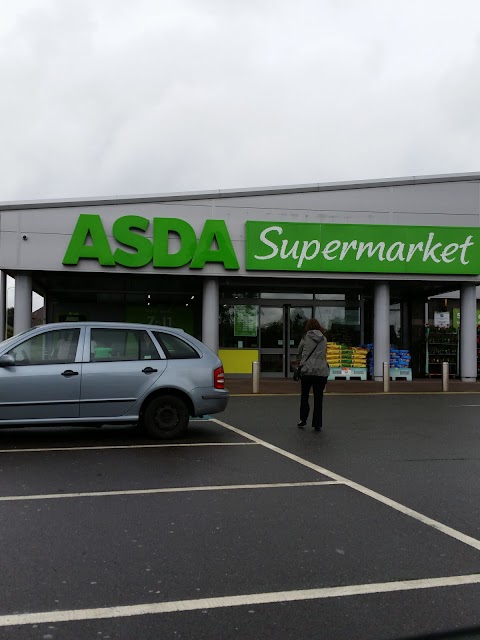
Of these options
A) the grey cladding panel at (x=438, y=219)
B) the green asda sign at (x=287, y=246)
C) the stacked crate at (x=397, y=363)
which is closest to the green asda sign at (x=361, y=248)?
the green asda sign at (x=287, y=246)

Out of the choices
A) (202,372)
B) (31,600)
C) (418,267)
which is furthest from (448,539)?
(418,267)

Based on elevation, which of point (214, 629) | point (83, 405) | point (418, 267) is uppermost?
point (418, 267)

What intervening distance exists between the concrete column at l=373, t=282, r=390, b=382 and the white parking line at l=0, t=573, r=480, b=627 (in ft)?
56.6

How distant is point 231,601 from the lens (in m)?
3.37

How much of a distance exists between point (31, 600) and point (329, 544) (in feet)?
6.43

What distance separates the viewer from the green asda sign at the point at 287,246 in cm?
1900

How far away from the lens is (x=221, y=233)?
63.8 feet

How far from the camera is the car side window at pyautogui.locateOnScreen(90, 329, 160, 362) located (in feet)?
27.6

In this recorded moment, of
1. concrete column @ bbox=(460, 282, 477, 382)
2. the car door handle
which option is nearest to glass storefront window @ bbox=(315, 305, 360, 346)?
concrete column @ bbox=(460, 282, 477, 382)

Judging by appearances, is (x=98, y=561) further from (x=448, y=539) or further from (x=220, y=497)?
(x=448, y=539)

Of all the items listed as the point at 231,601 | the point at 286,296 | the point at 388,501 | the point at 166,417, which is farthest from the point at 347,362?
the point at 231,601

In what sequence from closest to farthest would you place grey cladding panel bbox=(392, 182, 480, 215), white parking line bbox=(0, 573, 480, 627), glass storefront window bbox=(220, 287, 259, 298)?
white parking line bbox=(0, 573, 480, 627) → grey cladding panel bbox=(392, 182, 480, 215) → glass storefront window bbox=(220, 287, 259, 298)

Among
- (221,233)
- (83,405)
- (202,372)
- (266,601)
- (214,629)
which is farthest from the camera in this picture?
(221,233)

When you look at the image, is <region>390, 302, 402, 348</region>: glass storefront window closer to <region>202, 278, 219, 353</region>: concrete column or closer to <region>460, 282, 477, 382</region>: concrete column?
<region>460, 282, 477, 382</region>: concrete column
